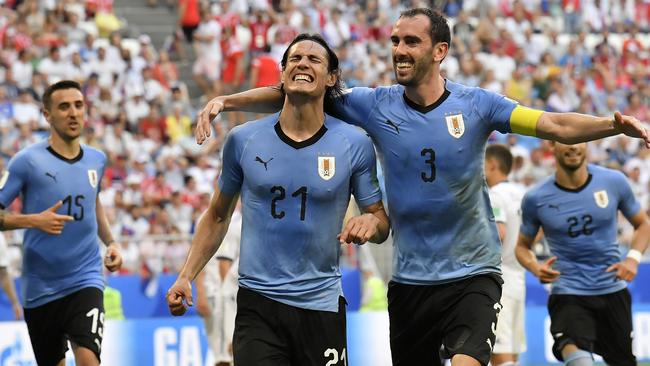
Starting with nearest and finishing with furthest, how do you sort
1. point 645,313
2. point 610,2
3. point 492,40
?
point 645,313, point 492,40, point 610,2

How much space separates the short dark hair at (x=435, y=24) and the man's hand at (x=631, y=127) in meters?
1.36

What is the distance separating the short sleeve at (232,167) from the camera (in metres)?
7.73

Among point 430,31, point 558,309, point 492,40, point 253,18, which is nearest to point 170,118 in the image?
point 253,18

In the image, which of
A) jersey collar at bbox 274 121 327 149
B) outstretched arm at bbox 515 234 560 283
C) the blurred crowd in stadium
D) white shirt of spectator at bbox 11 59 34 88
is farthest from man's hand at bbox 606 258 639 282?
white shirt of spectator at bbox 11 59 34 88

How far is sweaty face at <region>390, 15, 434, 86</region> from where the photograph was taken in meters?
8.07

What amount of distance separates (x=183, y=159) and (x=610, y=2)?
13511 mm

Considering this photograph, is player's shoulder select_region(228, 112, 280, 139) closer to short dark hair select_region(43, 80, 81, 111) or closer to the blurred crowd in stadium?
short dark hair select_region(43, 80, 81, 111)

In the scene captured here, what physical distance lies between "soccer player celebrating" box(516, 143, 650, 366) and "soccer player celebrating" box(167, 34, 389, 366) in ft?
12.9

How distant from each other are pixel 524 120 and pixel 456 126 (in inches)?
16.3

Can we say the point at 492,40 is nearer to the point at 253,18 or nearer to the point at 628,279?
the point at 253,18

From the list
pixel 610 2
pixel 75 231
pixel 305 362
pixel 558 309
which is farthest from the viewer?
pixel 610 2

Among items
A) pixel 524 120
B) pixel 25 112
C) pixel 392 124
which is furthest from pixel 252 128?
pixel 25 112

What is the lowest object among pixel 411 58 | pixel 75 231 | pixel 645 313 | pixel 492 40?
pixel 645 313

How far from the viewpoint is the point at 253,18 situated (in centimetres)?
2523
